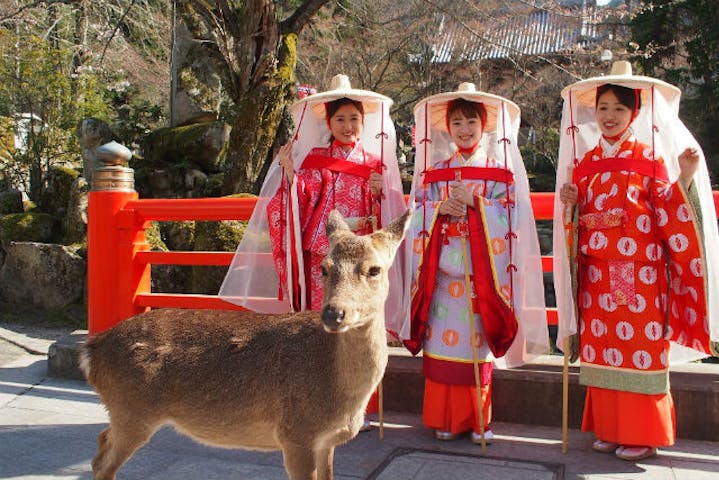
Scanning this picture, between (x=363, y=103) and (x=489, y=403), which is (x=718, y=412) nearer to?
(x=489, y=403)

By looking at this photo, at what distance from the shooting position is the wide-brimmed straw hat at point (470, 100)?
12.4 feet

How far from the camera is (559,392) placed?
4211 millimetres

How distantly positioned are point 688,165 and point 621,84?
0.58 m

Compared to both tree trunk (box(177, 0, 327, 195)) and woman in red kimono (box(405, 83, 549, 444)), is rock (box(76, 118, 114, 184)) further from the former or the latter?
woman in red kimono (box(405, 83, 549, 444))

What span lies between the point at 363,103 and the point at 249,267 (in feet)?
4.15

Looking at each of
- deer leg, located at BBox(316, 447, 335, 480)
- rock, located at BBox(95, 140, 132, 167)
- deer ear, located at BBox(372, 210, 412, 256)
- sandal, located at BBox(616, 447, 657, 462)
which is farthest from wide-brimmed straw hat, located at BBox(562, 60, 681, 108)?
rock, located at BBox(95, 140, 132, 167)

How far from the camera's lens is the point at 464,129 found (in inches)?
152

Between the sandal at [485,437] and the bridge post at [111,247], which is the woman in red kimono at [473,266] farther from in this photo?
the bridge post at [111,247]

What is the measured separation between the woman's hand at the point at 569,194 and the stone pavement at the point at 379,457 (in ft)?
4.72

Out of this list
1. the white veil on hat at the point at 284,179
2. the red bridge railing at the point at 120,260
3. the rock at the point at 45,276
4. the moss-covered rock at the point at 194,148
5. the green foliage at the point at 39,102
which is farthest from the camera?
the moss-covered rock at the point at 194,148

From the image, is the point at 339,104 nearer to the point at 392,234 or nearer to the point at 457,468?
the point at 392,234

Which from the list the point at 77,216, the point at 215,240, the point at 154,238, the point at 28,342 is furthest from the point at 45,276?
the point at 215,240

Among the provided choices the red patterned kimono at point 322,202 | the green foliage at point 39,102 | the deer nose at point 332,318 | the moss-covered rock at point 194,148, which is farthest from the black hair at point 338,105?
the green foliage at point 39,102

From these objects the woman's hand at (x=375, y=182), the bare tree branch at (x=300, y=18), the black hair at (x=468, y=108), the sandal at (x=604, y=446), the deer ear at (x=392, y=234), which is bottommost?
the sandal at (x=604, y=446)
